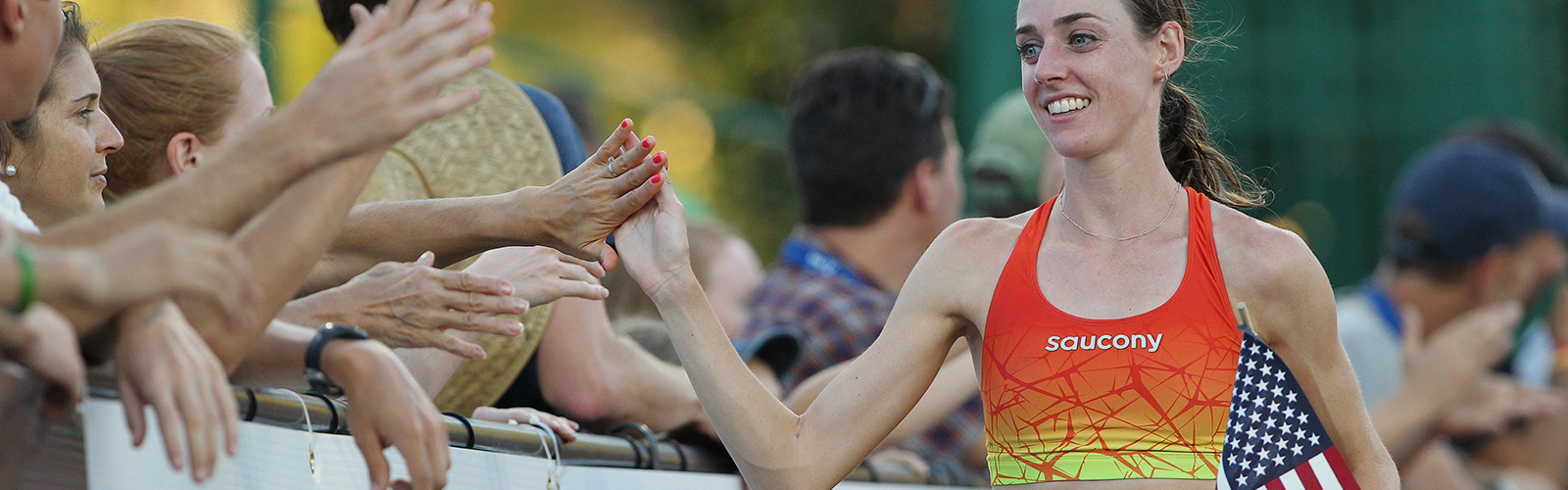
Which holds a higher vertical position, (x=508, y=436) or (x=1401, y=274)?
(x=508, y=436)

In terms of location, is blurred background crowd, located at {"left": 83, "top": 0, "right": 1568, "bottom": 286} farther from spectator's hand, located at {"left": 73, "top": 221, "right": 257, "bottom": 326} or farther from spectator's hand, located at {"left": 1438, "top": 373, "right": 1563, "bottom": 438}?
spectator's hand, located at {"left": 73, "top": 221, "right": 257, "bottom": 326}

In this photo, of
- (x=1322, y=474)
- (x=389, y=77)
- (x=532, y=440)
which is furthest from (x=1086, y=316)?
(x=389, y=77)

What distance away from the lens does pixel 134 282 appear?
1.49m

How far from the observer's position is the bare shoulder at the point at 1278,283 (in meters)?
2.45

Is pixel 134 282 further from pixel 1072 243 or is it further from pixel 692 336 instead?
pixel 1072 243

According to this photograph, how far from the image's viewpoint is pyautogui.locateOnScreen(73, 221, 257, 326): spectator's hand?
148 cm

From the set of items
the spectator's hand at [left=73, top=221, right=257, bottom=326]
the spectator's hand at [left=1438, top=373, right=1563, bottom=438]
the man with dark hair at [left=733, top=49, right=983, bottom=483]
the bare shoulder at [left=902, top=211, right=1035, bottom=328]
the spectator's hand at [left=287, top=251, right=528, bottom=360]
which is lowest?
the spectator's hand at [left=1438, top=373, right=1563, bottom=438]

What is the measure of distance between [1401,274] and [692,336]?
14.5ft

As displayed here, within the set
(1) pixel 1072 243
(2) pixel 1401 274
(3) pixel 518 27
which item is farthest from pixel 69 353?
(3) pixel 518 27

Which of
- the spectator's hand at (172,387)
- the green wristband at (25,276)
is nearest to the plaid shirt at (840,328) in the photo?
the spectator's hand at (172,387)

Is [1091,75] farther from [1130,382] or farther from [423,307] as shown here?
[423,307]

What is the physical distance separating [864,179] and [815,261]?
270mm

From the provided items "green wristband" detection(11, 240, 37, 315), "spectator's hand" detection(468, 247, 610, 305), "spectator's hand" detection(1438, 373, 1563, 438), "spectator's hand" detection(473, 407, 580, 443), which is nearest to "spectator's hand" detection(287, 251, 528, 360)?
"spectator's hand" detection(468, 247, 610, 305)

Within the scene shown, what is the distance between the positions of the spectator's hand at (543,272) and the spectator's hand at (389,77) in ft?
2.61
